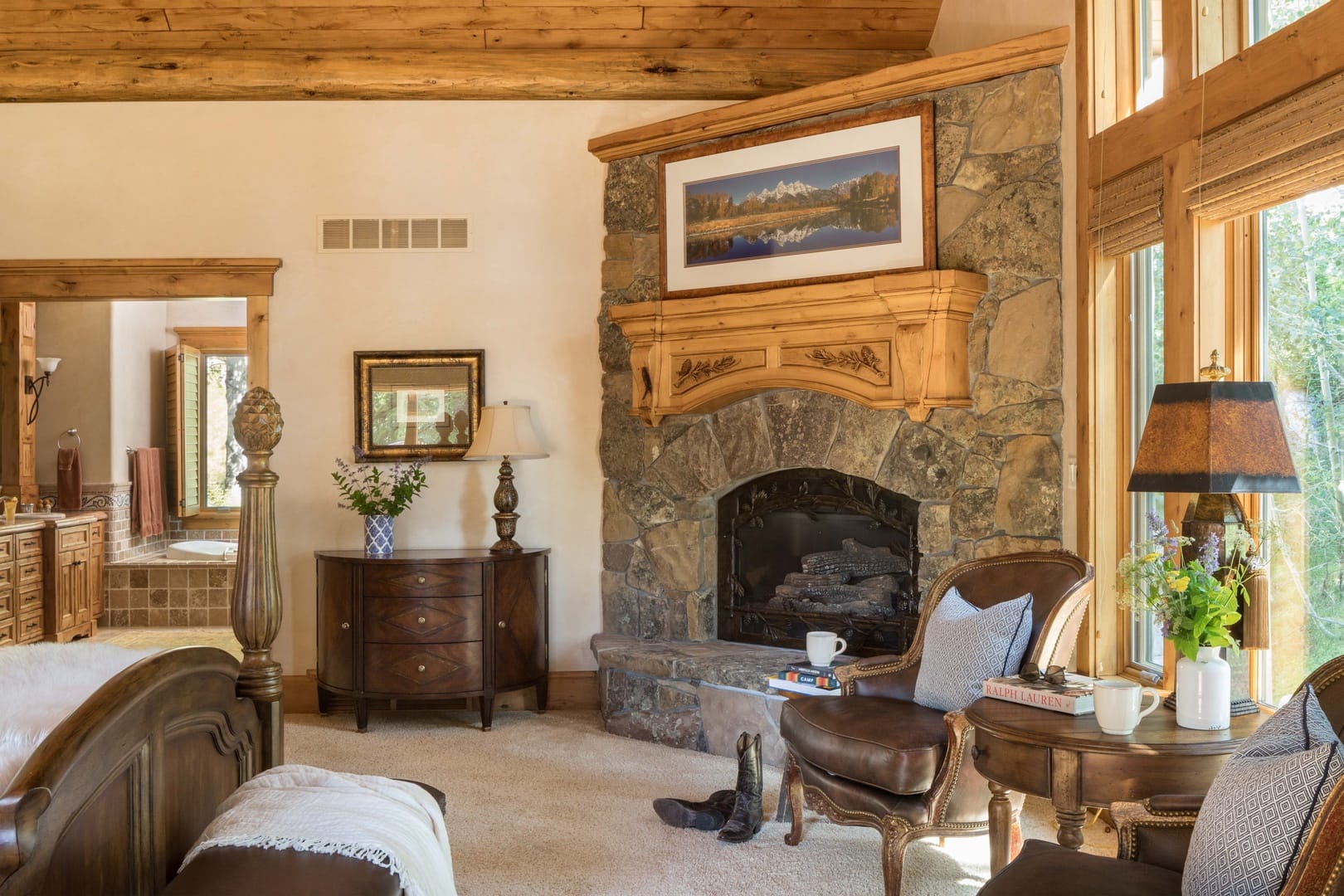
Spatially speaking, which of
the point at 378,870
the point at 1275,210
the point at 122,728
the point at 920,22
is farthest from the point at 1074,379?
the point at 122,728

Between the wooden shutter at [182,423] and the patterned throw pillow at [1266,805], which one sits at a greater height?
the wooden shutter at [182,423]

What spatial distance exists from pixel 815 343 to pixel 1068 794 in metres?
2.43

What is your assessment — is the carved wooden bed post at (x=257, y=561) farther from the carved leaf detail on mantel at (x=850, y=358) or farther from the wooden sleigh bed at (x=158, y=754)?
the carved leaf detail on mantel at (x=850, y=358)

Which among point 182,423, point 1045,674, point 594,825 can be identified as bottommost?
point 594,825

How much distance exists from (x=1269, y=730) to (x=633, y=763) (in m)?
2.95

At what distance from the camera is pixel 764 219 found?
4.81 meters

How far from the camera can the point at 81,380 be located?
26.8ft

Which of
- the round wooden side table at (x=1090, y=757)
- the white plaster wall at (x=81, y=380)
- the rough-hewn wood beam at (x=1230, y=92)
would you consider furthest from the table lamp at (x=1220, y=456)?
the white plaster wall at (x=81, y=380)

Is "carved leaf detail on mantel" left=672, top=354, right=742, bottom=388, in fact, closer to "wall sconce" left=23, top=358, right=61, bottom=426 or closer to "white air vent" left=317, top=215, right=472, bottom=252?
"white air vent" left=317, top=215, right=472, bottom=252

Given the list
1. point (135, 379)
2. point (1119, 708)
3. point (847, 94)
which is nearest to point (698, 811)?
point (1119, 708)

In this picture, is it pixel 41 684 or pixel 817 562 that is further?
pixel 817 562

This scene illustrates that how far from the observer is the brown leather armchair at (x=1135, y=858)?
201 cm

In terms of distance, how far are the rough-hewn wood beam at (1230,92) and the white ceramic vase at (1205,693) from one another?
55.6 inches

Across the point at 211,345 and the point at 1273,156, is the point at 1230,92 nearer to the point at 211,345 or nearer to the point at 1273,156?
the point at 1273,156
